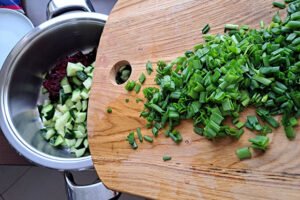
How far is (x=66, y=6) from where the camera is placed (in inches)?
41.2

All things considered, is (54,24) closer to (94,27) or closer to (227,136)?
(94,27)

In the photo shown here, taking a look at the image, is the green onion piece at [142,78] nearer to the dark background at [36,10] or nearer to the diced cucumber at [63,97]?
the diced cucumber at [63,97]

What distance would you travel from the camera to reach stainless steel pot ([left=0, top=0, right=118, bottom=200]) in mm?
955

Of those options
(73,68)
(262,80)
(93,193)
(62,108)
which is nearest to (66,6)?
(73,68)

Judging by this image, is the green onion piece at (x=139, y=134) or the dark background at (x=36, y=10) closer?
the green onion piece at (x=139, y=134)

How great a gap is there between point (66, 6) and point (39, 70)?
9.1 inches

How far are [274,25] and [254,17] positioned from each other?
0.18 ft

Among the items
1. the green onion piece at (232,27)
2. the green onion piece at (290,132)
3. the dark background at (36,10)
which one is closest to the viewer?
the green onion piece at (290,132)

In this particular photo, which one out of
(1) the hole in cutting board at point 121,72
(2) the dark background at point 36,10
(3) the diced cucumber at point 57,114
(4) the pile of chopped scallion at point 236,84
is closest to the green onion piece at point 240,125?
(4) the pile of chopped scallion at point 236,84

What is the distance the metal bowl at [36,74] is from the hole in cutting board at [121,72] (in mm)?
199

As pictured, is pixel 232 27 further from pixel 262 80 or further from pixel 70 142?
pixel 70 142

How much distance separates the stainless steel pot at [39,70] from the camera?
955mm

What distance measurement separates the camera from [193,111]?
0.73 metres

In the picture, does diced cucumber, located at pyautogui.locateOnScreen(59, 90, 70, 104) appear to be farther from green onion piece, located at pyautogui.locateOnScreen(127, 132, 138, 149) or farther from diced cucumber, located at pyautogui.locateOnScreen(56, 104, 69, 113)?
green onion piece, located at pyautogui.locateOnScreen(127, 132, 138, 149)
